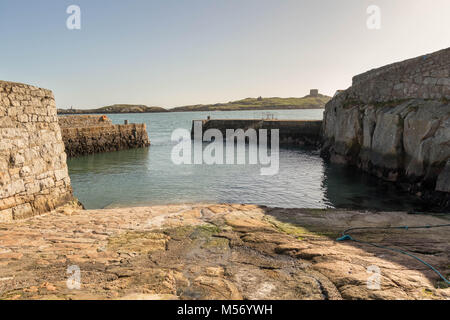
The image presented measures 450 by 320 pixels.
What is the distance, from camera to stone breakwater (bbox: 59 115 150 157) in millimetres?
27188

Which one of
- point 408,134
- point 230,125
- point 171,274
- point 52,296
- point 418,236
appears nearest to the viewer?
point 52,296

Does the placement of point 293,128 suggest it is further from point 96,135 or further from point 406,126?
point 96,135

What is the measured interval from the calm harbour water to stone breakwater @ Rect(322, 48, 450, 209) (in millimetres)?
979

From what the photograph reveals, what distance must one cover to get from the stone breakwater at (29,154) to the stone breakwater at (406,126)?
13.3m

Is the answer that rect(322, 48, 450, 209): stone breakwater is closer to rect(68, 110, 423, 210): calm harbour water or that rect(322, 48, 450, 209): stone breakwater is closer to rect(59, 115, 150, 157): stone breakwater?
rect(68, 110, 423, 210): calm harbour water

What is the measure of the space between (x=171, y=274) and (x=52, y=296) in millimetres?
1459

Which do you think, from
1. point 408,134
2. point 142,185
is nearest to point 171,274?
point 142,185

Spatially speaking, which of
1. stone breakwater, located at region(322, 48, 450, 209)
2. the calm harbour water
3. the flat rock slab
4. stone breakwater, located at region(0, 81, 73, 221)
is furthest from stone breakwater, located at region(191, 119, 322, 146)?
stone breakwater, located at region(0, 81, 73, 221)

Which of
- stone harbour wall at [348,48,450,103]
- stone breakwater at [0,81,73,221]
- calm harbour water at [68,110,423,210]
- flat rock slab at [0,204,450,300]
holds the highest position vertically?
stone harbour wall at [348,48,450,103]

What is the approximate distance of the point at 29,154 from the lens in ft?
24.2

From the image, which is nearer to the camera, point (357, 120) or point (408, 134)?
point (408, 134)

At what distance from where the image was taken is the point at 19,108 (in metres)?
7.12

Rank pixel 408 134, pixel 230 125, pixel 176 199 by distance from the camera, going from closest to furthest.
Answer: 1. pixel 176 199
2. pixel 408 134
3. pixel 230 125
